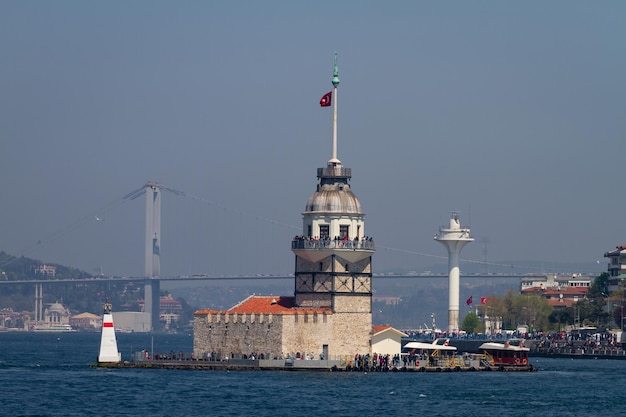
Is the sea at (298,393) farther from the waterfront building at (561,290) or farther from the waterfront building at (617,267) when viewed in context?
the waterfront building at (561,290)

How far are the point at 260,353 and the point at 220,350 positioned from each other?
256cm

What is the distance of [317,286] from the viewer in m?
83.1

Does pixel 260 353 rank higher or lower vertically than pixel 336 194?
lower

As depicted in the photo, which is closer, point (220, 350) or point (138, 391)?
point (138, 391)

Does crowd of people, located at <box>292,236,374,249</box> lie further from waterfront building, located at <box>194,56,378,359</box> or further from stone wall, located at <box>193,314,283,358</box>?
stone wall, located at <box>193,314,283,358</box>

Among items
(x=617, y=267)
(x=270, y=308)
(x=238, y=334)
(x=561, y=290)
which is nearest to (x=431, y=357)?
(x=270, y=308)

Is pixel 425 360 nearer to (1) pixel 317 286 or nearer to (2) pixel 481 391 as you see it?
(1) pixel 317 286

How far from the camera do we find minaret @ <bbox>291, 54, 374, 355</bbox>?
82.5 metres

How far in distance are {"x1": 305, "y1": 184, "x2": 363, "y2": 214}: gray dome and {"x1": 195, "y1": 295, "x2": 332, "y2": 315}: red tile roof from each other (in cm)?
468

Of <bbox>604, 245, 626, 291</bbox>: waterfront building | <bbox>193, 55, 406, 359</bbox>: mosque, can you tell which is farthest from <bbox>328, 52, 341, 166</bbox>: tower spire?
<bbox>604, 245, 626, 291</bbox>: waterfront building

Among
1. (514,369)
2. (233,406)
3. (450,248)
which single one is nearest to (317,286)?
(514,369)

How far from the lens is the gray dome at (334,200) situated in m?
83.7

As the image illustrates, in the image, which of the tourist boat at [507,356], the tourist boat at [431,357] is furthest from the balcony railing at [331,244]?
the tourist boat at [507,356]

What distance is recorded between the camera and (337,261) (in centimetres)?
8281
